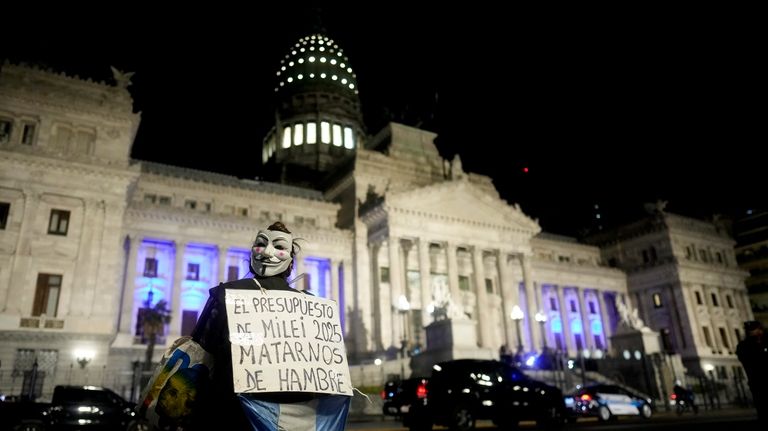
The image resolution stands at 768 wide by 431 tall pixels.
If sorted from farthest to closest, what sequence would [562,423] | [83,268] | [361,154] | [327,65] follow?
1. [327,65]
2. [361,154]
3. [83,268]
4. [562,423]

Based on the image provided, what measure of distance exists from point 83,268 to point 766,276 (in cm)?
8155

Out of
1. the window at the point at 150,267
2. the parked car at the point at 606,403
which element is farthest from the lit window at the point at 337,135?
the parked car at the point at 606,403

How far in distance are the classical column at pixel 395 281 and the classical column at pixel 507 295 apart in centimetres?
934

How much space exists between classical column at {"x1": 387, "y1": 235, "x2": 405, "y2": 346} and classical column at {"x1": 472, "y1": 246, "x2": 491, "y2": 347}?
267 inches

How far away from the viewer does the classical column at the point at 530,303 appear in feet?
151

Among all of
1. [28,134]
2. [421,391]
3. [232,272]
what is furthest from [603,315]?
[28,134]

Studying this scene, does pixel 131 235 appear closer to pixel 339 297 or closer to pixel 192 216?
pixel 192 216

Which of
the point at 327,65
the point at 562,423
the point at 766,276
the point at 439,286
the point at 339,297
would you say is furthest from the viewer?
the point at 327,65

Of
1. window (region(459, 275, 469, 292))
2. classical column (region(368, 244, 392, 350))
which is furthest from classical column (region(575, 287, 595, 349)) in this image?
classical column (region(368, 244, 392, 350))

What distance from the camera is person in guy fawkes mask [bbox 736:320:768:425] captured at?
8672mm

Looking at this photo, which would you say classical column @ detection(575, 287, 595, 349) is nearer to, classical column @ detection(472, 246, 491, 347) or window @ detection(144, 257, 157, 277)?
classical column @ detection(472, 246, 491, 347)

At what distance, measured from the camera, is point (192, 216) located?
39.5 m

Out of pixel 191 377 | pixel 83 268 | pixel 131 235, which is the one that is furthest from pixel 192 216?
pixel 191 377

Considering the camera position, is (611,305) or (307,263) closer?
(307,263)
